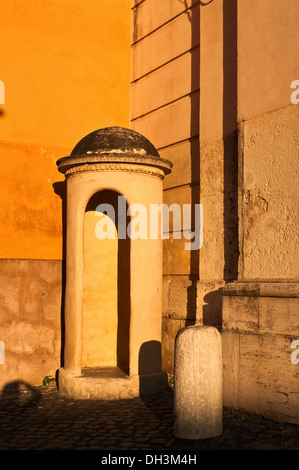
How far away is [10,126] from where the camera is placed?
849 centimetres

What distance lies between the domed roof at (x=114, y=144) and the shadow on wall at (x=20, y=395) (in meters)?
3.44

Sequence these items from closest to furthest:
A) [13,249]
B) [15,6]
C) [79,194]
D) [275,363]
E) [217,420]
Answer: [217,420], [275,363], [79,194], [13,249], [15,6]

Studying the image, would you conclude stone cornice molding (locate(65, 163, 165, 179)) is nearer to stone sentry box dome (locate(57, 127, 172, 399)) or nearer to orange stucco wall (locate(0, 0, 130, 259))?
stone sentry box dome (locate(57, 127, 172, 399))

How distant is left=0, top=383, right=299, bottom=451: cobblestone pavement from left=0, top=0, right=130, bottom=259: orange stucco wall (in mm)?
2657

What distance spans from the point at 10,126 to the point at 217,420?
18.5ft

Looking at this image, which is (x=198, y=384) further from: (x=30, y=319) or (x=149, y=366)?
(x=30, y=319)

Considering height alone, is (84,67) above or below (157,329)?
above

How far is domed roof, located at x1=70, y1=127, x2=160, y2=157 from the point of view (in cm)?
748

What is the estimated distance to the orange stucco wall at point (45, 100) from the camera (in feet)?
27.5

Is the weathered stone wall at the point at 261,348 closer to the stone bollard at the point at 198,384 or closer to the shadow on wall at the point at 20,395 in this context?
the stone bollard at the point at 198,384

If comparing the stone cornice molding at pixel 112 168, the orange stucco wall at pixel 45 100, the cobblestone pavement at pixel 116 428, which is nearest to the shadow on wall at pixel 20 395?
the cobblestone pavement at pixel 116 428

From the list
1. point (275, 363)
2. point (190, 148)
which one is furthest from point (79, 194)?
point (275, 363)

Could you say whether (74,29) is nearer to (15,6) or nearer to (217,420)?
(15,6)

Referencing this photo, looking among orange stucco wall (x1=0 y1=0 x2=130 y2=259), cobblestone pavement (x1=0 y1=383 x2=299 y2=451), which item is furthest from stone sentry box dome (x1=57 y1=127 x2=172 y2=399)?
orange stucco wall (x1=0 y1=0 x2=130 y2=259)
